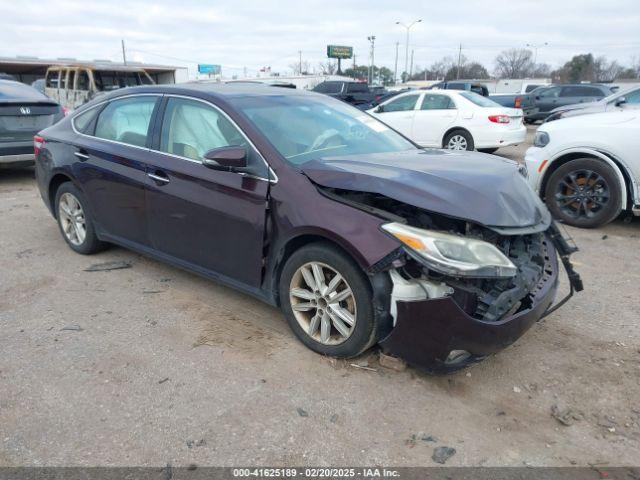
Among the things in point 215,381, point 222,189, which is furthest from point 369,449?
point 222,189

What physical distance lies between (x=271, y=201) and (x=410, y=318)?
1.16 m

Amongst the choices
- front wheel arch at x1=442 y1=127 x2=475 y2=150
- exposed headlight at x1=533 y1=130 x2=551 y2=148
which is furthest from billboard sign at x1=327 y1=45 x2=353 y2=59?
exposed headlight at x1=533 y1=130 x2=551 y2=148

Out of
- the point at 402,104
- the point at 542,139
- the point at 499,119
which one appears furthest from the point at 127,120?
the point at 402,104

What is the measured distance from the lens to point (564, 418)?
268 cm

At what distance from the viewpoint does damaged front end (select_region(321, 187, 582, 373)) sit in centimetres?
264

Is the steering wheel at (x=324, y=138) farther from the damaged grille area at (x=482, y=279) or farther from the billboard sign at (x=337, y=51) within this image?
the billboard sign at (x=337, y=51)

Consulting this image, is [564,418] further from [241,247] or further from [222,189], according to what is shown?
Answer: [222,189]

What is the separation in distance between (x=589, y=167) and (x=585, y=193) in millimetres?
319

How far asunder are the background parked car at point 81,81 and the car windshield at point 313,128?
1288cm

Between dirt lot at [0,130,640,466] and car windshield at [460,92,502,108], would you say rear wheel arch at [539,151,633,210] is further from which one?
car windshield at [460,92,502,108]

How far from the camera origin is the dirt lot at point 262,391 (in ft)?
8.06

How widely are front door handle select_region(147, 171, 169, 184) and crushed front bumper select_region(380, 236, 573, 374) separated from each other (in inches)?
82.3

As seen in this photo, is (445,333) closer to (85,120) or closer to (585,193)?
(85,120)

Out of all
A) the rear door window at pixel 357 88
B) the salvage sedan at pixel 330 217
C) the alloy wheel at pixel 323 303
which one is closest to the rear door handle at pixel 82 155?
the salvage sedan at pixel 330 217
